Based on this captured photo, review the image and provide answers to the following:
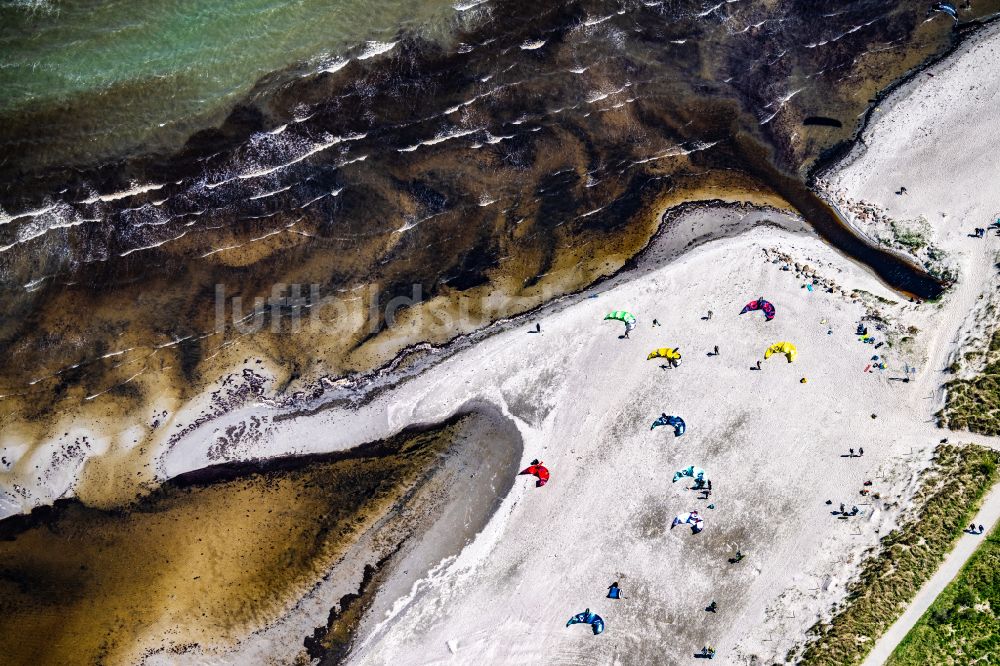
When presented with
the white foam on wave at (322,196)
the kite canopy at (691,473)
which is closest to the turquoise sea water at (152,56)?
the white foam on wave at (322,196)

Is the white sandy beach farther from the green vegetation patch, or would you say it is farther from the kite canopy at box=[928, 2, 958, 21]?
the kite canopy at box=[928, 2, 958, 21]

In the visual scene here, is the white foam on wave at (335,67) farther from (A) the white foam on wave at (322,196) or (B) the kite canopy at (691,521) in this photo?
(B) the kite canopy at (691,521)

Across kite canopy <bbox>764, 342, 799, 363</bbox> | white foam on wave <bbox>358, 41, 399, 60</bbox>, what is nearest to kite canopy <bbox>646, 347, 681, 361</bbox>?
kite canopy <bbox>764, 342, 799, 363</bbox>

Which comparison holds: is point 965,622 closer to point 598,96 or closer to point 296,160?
point 598,96

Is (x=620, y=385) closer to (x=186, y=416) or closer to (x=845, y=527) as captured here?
(x=845, y=527)

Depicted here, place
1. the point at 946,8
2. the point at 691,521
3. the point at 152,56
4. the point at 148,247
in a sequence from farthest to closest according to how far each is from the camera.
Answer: the point at 946,8, the point at 152,56, the point at 148,247, the point at 691,521

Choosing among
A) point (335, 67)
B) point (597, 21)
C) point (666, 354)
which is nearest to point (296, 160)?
point (335, 67)
